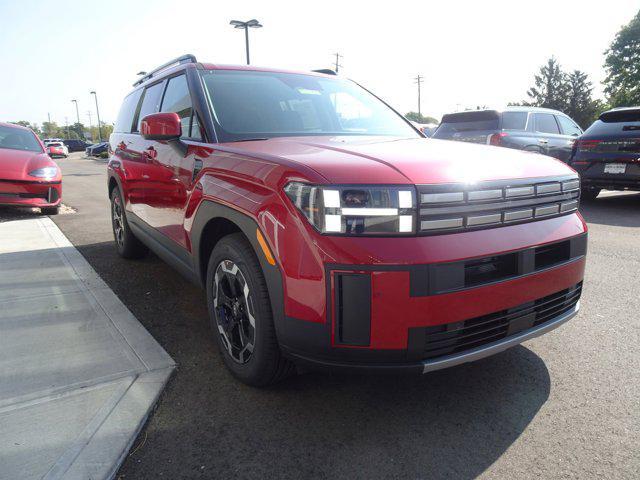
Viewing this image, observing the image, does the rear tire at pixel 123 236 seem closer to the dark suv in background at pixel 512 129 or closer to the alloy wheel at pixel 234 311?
the alloy wheel at pixel 234 311

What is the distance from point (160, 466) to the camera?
1.90m

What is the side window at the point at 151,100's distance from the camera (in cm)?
398

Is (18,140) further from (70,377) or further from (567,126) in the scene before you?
(567,126)

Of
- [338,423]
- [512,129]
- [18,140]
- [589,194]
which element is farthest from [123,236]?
[589,194]

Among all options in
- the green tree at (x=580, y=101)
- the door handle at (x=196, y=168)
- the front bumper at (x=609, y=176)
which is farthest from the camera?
the green tree at (x=580, y=101)

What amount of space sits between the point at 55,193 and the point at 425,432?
8.09 meters

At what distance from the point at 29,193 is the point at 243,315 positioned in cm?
718

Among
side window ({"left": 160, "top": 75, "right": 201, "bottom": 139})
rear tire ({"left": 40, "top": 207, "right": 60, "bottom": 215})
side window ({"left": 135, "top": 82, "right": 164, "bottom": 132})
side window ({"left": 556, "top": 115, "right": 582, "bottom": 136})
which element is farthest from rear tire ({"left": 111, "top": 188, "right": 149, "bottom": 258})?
side window ({"left": 556, "top": 115, "right": 582, "bottom": 136})

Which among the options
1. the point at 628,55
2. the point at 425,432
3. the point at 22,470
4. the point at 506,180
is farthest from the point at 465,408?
the point at 628,55

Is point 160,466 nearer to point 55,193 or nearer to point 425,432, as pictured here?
point 425,432

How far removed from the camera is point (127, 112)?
16.7ft

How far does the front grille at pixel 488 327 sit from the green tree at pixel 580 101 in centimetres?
6151

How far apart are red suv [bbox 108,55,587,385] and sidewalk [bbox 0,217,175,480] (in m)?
0.55

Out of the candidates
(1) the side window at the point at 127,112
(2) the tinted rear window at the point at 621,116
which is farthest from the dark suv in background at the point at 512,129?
(1) the side window at the point at 127,112
